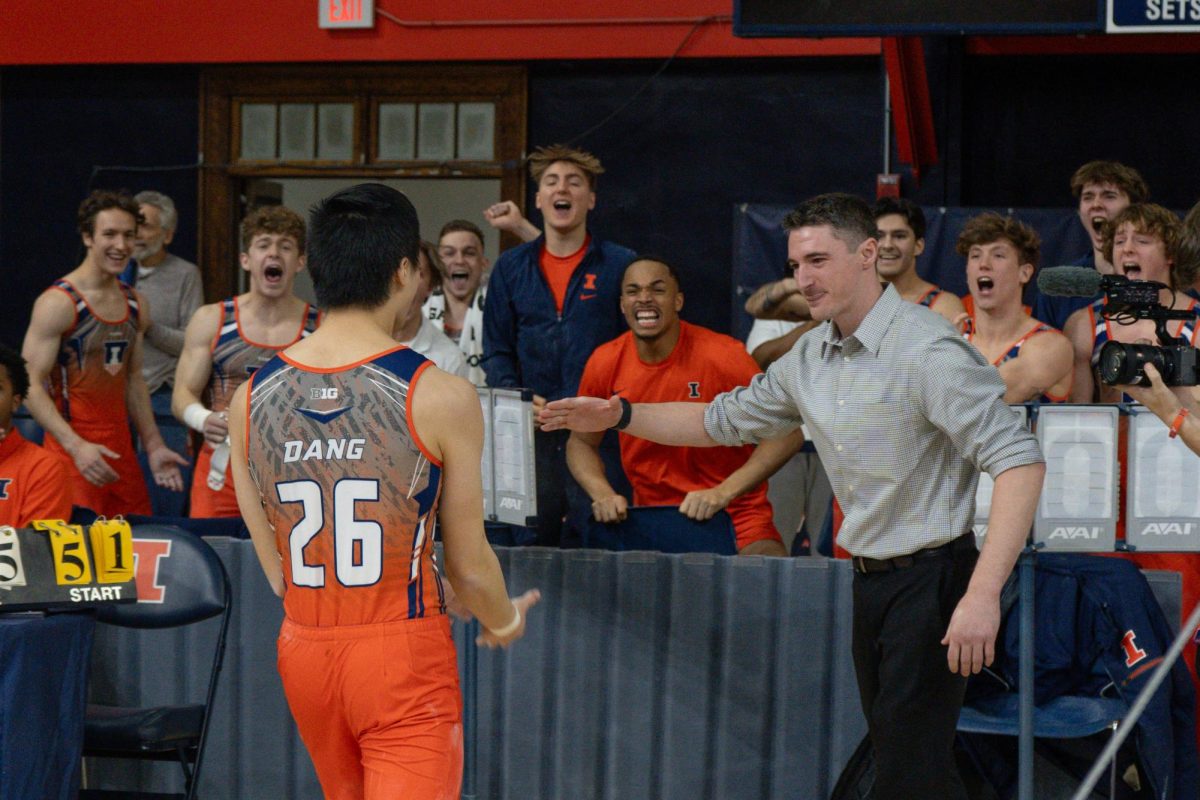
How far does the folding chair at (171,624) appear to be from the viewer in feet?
13.8

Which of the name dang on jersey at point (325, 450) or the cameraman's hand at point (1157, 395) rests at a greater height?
the cameraman's hand at point (1157, 395)

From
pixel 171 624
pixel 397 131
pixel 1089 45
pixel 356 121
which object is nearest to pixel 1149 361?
pixel 171 624

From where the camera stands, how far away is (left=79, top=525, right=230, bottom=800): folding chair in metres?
4.21

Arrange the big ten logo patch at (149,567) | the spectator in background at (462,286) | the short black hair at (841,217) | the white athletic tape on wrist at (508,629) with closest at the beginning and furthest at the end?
the white athletic tape on wrist at (508,629) < the short black hair at (841,217) < the big ten logo patch at (149,567) < the spectator in background at (462,286)

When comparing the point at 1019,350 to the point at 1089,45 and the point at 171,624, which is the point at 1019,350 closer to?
the point at 171,624

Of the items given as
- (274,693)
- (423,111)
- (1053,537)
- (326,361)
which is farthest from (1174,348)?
(423,111)

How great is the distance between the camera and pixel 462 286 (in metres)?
6.59

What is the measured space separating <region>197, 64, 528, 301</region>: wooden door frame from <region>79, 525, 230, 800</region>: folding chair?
5.24 m

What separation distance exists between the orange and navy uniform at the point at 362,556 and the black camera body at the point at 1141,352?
4.92 feet

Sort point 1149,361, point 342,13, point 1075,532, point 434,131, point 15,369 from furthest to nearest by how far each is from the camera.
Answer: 1. point 434,131
2. point 342,13
3. point 15,369
4. point 1075,532
5. point 1149,361

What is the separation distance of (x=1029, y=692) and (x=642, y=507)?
149cm

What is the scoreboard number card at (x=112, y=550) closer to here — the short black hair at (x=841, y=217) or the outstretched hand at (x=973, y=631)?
the short black hair at (x=841, y=217)

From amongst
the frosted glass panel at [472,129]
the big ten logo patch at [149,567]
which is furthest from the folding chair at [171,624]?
the frosted glass panel at [472,129]

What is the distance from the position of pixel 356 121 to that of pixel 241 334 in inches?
172
